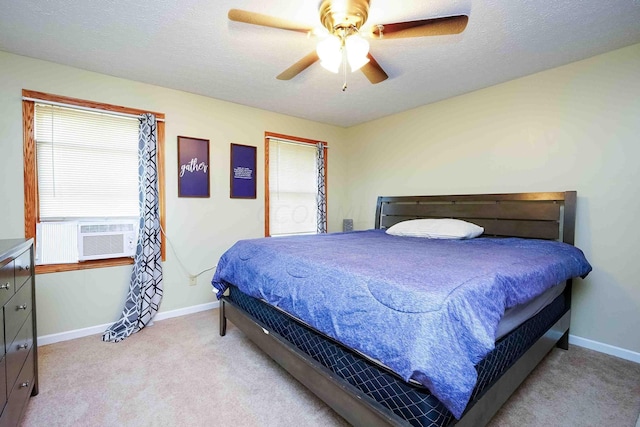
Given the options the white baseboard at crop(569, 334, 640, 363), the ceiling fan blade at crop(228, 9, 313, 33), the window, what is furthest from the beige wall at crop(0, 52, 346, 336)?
the white baseboard at crop(569, 334, 640, 363)

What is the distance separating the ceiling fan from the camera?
62.7 inches

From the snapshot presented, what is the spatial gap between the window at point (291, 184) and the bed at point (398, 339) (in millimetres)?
1526

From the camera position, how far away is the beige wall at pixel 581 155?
2322 millimetres

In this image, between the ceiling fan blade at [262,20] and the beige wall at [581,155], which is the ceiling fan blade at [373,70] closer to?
the ceiling fan blade at [262,20]

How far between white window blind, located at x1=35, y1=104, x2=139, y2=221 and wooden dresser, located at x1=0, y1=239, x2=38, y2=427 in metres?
1.10

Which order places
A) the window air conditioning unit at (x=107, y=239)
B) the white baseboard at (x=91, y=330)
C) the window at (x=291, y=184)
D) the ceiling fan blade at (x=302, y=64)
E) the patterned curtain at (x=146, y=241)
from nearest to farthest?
the ceiling fan blade at (x=302, y=64) → the white baseboard at (x=91, y=330) → the window air conditioning unit at (x=107, y=239) → the patterned curtain at (x=146, y=241) → the window at (x=291, y=184)

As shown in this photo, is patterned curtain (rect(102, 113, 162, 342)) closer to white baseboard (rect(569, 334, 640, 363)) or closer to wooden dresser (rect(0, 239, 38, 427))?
wooden dresser (rect(0, 239, 38, 427))

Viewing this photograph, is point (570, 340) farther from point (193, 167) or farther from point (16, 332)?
point (193, 167)

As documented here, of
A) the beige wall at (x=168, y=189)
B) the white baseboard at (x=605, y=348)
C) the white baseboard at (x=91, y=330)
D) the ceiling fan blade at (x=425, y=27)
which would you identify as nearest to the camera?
the ceiling fan blade at (x=425, y=27)

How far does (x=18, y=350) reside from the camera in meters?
1.47

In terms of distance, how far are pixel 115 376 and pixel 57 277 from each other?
1234mm

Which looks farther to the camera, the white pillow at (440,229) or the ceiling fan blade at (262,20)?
the white pillow at (440,229)

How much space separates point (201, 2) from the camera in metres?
1.82

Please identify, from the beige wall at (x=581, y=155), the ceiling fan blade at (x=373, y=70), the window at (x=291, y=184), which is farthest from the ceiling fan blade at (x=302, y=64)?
the beige wall at (x=581, y=155)
